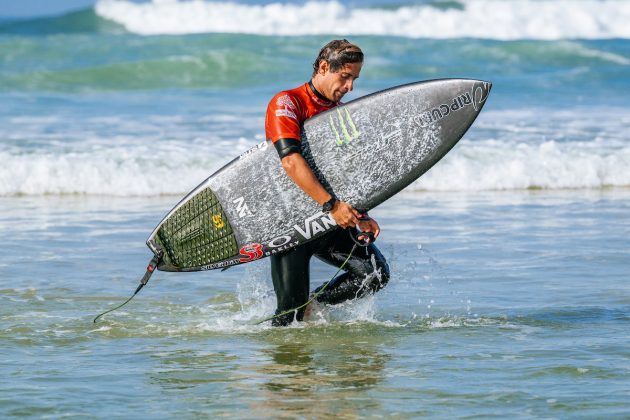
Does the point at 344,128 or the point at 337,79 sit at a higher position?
the point at 337,79

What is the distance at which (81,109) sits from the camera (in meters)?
17.7

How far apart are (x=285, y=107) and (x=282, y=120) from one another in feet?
0.25

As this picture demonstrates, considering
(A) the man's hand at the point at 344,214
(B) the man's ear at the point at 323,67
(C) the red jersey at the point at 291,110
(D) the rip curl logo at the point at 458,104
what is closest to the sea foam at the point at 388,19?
(D) the rip curl logo at the point at 458,104

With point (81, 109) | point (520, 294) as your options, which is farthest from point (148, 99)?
point (520, 294)

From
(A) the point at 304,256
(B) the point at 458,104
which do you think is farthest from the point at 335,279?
(B) the point at 458,104

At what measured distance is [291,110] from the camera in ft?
17.4

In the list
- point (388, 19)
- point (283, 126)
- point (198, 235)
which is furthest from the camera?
point (388, 19)

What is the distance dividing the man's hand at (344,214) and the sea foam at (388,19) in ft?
103

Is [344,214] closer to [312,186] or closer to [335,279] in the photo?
[312,186]

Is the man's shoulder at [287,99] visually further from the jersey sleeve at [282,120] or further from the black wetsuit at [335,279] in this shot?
the black wetsuit at [335,279]

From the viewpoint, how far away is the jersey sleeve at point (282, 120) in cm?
524

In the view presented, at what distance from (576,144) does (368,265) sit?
8709mm

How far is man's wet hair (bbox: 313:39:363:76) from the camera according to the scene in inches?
207

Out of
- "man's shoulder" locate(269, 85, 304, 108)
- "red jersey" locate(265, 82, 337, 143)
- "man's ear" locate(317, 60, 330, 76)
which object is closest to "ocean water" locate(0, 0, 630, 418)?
"red jersey" locate(265, 82, 337, 143)
